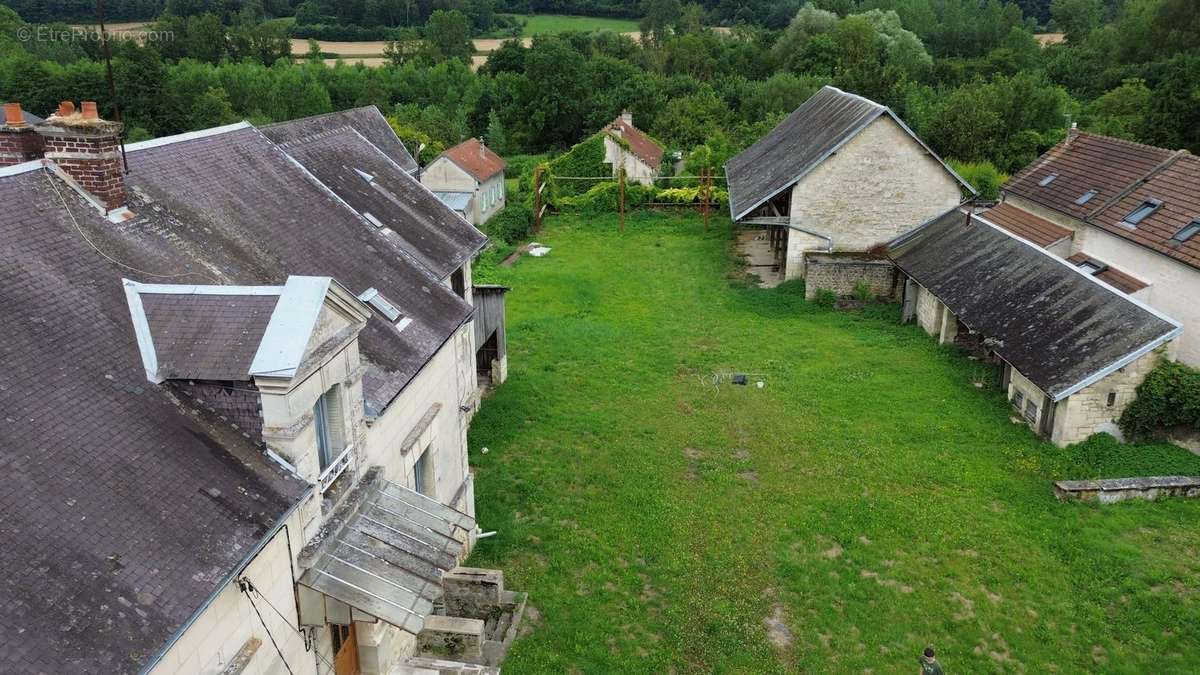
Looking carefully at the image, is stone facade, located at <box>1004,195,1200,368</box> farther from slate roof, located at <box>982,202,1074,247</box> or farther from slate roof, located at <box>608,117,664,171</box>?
slate roof, located at <box>608,117,664,171</box>

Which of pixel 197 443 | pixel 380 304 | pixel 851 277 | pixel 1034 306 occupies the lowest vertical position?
pixel 851 277

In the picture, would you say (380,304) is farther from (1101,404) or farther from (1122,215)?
(1122,215)

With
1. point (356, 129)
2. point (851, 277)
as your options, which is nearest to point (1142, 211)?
point (851, 277)

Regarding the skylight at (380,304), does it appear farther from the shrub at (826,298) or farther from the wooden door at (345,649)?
the shrub at (826,298)

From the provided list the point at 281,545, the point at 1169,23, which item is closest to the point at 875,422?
the point at 281,545

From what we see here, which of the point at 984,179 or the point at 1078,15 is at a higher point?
the point at 1078,15

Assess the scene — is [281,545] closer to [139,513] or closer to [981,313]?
[139,513]
